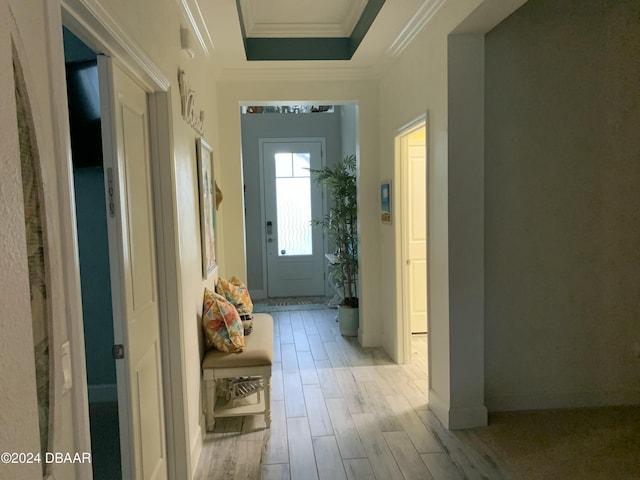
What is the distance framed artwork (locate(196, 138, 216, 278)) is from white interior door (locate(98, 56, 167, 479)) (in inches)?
34.3

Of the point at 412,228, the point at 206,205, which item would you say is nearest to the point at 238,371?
the point at 206,205

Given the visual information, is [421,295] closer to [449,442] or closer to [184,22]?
[449,442]

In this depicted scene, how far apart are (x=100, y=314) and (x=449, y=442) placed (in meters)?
2.43

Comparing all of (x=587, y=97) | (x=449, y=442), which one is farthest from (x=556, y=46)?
(x=449, y=442)

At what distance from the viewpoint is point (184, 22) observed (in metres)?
2.59

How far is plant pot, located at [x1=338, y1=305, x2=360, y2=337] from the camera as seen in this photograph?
15.5ft

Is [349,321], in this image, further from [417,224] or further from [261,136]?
[261,136]

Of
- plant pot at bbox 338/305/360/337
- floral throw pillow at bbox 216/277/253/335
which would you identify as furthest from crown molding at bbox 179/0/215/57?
plant pot at bbox 338/305/360/337

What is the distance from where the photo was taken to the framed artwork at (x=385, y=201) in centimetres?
396

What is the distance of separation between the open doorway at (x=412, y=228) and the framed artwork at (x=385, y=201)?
0.47 ft

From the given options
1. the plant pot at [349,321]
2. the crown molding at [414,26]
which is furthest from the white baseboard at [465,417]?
the crown molding at [414,26]

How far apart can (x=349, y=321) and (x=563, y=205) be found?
2.46 metres

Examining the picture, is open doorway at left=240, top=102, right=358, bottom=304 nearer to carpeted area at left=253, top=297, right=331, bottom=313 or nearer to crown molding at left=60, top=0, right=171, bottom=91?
carpeted area at left=253, top=297, right=331, bottom=313

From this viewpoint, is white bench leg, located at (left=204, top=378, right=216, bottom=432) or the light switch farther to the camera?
white bench leg, located at (left=204, top=378, right=216, bottom=432)
